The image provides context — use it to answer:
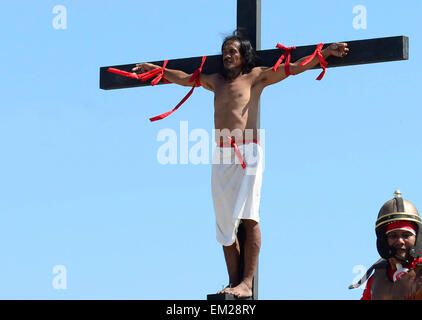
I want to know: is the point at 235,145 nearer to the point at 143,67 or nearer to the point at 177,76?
the point at 177,76

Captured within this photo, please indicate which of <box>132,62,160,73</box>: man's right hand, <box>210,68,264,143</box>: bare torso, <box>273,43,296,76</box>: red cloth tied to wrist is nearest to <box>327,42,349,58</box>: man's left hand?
<box>273,43,296,76</box>: red cloth tied to wrist

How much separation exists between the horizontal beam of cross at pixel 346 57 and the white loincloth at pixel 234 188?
723mm

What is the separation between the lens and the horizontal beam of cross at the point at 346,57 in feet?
21.5

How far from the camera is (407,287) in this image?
19.4 feet

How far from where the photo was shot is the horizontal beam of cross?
656cm

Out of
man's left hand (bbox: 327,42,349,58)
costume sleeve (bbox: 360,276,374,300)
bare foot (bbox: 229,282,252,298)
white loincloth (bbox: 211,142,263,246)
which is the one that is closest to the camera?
costume sleeve (bbox: 360,276,374,300)

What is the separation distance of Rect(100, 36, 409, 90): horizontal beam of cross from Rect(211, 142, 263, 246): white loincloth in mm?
723

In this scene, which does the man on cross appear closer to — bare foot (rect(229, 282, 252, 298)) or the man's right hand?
bare foot (rect(229, 282, 252, 298))

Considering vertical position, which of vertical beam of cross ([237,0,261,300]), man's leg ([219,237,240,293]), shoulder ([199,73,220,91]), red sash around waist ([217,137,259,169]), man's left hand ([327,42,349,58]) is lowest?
man's leg ([219,237,240,293])

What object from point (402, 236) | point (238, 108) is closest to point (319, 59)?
point (238, 108)

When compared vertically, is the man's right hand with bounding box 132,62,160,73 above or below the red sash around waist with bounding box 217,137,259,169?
above

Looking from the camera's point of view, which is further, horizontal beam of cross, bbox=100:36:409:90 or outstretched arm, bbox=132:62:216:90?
outstretched arm, bbox=132:62:216:90

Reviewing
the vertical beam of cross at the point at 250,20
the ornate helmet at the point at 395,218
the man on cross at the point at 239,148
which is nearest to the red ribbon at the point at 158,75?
the man on cross at the point at 239,148

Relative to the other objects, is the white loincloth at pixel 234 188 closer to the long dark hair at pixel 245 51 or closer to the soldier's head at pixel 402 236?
the long dark hair at pixel 245 51
